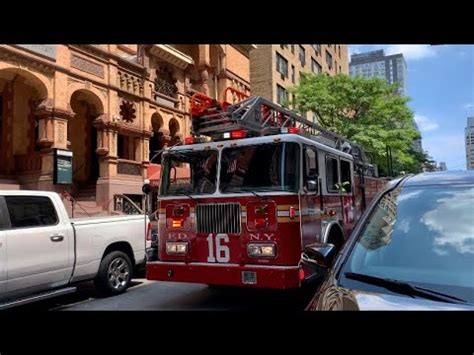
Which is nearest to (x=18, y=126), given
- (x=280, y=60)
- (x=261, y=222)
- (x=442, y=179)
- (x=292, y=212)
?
(x=261, y=222)

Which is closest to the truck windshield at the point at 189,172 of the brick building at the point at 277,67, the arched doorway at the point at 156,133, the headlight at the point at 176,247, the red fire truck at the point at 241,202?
the red fire truck at the point at 241,202

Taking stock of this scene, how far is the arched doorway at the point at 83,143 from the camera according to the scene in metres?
20.6

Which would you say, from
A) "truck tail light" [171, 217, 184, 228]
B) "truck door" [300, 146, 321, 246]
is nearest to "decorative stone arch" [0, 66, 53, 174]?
"truck tail light" [171, 217, 184, 228]

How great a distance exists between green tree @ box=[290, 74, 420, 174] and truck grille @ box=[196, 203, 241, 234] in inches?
715

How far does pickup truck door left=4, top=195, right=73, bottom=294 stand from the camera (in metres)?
6.55

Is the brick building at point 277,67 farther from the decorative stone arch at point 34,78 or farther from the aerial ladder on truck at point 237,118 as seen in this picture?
the aerial ladder on truck at point 237,118

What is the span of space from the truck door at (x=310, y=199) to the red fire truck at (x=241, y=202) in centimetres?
2

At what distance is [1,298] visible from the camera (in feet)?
21.1

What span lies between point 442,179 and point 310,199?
11.7 ft

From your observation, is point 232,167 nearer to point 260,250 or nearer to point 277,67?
point 260,250

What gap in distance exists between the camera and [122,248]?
9.00 m
